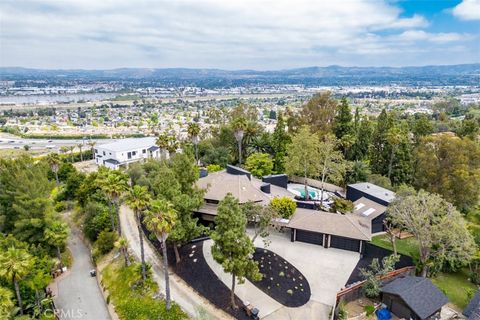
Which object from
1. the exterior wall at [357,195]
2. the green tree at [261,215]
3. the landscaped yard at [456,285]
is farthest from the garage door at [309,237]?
the landscaped yard at [456,285]

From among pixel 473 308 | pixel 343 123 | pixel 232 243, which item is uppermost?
pixel 343 123

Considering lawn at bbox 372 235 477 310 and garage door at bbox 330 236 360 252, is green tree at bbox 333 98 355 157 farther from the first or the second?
garage door at bbox 330 236 360 252

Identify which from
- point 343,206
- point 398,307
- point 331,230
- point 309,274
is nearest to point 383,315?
point 398,307

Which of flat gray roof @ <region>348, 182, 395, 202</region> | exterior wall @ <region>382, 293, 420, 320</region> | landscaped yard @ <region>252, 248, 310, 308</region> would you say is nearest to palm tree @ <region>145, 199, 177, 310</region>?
landscaped yard @ <region>252, 248, 310, 308</region>

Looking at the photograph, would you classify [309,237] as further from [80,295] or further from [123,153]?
[123,153]

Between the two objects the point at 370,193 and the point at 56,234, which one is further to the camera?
the point at 370,193

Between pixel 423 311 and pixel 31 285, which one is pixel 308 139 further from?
pixel 31 285

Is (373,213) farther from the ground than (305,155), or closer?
closer

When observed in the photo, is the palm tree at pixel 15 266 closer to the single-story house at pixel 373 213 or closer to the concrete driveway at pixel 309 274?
the concrete driveway at pixel 309 274
